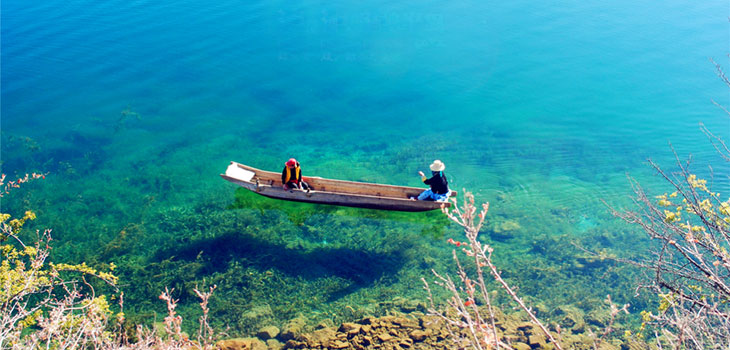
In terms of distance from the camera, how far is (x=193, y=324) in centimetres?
792

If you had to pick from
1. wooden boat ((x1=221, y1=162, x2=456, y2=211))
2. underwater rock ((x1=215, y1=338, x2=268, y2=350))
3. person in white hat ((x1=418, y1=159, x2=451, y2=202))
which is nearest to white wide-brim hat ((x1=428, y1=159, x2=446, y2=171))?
person in white hat ((x1=418, y1=159, x2=451, y2=202))

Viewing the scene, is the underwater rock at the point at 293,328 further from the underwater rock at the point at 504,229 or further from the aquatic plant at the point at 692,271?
the aquatic plant at the point at 692,271

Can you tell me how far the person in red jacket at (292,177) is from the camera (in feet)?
32.2

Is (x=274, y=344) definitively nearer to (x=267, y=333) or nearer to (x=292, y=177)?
(x=267, y=333)

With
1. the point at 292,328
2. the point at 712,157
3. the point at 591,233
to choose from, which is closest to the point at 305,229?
the point at 292,328

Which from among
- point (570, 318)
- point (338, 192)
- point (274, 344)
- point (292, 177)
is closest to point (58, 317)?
point (274, 344)

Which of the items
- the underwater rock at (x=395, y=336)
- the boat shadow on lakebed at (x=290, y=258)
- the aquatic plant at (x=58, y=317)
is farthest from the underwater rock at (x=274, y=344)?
the boat shadow on lakebed at (x=290, y=258)

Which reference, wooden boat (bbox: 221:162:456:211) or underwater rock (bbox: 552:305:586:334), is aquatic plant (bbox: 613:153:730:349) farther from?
wooden boat (bbox: 221:162:456:211)

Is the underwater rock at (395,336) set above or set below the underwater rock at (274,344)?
above

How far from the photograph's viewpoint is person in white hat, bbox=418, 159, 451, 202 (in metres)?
9.34

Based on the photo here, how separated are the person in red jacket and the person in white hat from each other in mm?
2647

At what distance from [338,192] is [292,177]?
1181 millimetres

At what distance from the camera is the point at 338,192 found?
10547 millimetres

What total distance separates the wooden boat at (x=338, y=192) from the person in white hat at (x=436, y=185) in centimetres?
15
